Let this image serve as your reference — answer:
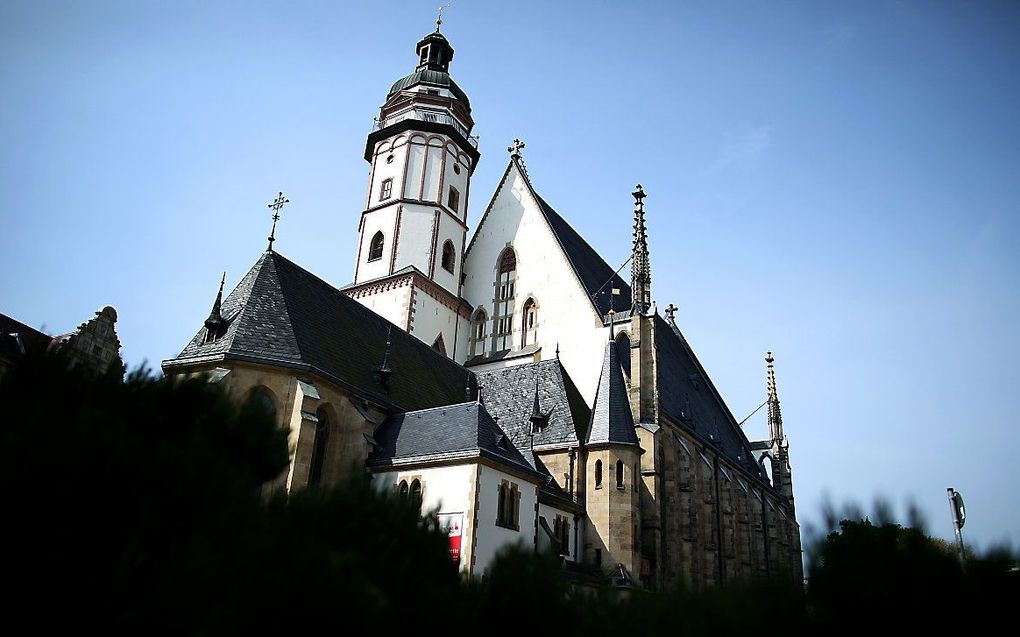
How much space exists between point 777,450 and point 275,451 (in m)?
45.0

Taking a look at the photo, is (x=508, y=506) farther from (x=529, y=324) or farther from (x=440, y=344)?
(x=529, y=324)

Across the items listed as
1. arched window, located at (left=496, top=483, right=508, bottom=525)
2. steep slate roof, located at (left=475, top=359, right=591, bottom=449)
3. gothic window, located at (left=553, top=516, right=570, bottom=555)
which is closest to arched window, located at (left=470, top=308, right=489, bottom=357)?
steep slate roof, located at (left=475, top=359, right=591, bottom=449)

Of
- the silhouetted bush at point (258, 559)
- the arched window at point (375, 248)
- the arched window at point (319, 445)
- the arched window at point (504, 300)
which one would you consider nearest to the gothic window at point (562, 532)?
the arched window at point (319, 445)

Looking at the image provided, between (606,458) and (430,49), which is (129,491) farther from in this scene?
(430,49)

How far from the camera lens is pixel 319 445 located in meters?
20.3

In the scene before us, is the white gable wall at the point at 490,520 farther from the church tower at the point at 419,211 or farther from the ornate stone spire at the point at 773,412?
the ornate stone spire at the point at 773,412

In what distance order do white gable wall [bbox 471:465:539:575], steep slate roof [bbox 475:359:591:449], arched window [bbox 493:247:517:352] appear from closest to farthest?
white gable wall [bbox 471:465:539:575], steep slate roof [bbox 475:359:591:449], arched window [bbox 493:247:517:352]

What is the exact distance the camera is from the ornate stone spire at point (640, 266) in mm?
30250

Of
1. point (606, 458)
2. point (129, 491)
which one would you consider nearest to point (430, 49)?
point (606, 458)

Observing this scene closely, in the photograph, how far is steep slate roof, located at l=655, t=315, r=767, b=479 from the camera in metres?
32.4

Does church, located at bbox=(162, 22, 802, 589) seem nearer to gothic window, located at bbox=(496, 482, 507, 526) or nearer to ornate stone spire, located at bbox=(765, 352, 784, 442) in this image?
gothic window, located at bbox=(496, 482, 507, 526)

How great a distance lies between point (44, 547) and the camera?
604 centimetres

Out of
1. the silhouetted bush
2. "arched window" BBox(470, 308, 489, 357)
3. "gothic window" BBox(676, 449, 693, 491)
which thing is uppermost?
"arched window" BBox(470, 308, 489, 357)

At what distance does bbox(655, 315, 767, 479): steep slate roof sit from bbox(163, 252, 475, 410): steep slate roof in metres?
9.33
